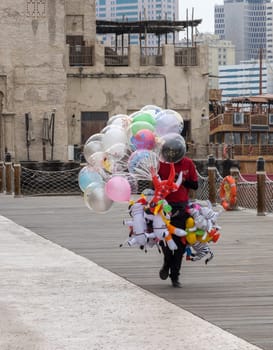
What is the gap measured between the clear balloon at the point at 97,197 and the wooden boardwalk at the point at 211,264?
0.94 metres

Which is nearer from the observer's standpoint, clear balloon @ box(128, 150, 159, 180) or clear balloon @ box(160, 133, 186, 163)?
clear balloon @ box(160, 133, 186, 163)

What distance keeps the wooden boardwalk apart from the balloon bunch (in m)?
1.09

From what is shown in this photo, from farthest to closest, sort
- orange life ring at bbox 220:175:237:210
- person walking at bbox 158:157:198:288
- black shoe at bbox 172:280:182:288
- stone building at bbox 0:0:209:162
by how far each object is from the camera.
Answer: stone building at bbox 0:0:209:162 → orange life ring at bbox 220:175:237:210 → black shoe at bbox 172:280:182:288 → person walking at bbox 158:157:198:288

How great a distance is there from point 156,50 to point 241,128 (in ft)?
30.5

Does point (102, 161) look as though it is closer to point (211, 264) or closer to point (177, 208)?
point (177, 208)

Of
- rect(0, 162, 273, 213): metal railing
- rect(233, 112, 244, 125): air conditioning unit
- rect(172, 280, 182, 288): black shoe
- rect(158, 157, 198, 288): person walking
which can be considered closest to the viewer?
rect(158, 157, 198, 288): person walking

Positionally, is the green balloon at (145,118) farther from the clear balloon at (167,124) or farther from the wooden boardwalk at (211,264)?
the wooden boardwalk at (211,264)

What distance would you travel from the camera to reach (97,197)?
13.0m

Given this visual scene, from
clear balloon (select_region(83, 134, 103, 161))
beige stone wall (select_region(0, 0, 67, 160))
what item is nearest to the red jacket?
clear balloon (select_region(83, 134, 103, 161))

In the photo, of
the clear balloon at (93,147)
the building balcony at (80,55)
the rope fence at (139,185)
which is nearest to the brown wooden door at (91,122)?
the building balcony at (80,55)

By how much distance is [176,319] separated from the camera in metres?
10.1

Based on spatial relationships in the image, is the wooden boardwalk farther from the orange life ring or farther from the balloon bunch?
the balloon bunch

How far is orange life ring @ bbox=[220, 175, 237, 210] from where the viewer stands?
2669 centimetres

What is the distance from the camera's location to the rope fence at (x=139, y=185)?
25.2 m
